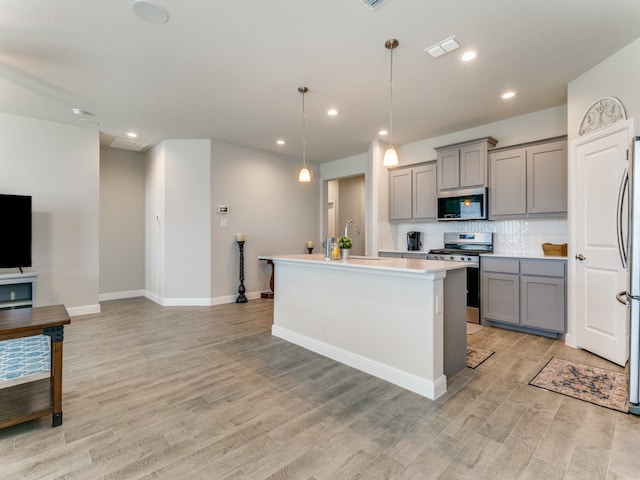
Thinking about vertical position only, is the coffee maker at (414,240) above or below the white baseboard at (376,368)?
above

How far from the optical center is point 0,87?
3.41 metres

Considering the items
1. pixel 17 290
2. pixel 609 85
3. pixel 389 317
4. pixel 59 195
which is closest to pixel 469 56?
pixel 609 85

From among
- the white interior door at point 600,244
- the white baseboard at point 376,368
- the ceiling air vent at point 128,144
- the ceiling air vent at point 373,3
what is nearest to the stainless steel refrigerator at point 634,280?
the white interior door at point 600,244

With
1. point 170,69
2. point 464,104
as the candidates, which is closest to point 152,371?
point 170,69

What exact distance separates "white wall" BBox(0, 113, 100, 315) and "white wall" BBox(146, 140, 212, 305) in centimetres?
97

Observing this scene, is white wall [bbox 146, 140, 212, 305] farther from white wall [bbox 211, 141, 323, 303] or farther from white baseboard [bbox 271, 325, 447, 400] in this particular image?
white baseboard [bbox 271, 325, 447, 400]

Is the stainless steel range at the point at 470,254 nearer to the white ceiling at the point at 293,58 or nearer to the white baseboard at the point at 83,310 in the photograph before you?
the white ceiling at the point at 293,58

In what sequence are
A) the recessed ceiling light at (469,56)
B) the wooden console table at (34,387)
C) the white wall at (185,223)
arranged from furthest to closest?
the white wall at (185,223), the recessed ceiling light at (469,56), the wooden console table at (34,387)

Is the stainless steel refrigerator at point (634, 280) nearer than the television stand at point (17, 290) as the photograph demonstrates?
Yes

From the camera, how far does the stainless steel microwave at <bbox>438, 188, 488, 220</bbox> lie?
14.3 ft

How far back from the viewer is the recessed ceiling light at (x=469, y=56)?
9.07 ft

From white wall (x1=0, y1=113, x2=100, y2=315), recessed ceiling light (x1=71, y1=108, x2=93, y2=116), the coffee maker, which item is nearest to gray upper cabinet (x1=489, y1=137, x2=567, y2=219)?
the coffee maker

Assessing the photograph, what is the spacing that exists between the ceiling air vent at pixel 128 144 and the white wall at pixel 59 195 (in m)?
0.57

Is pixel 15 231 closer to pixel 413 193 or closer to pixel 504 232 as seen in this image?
pixel 413 193
